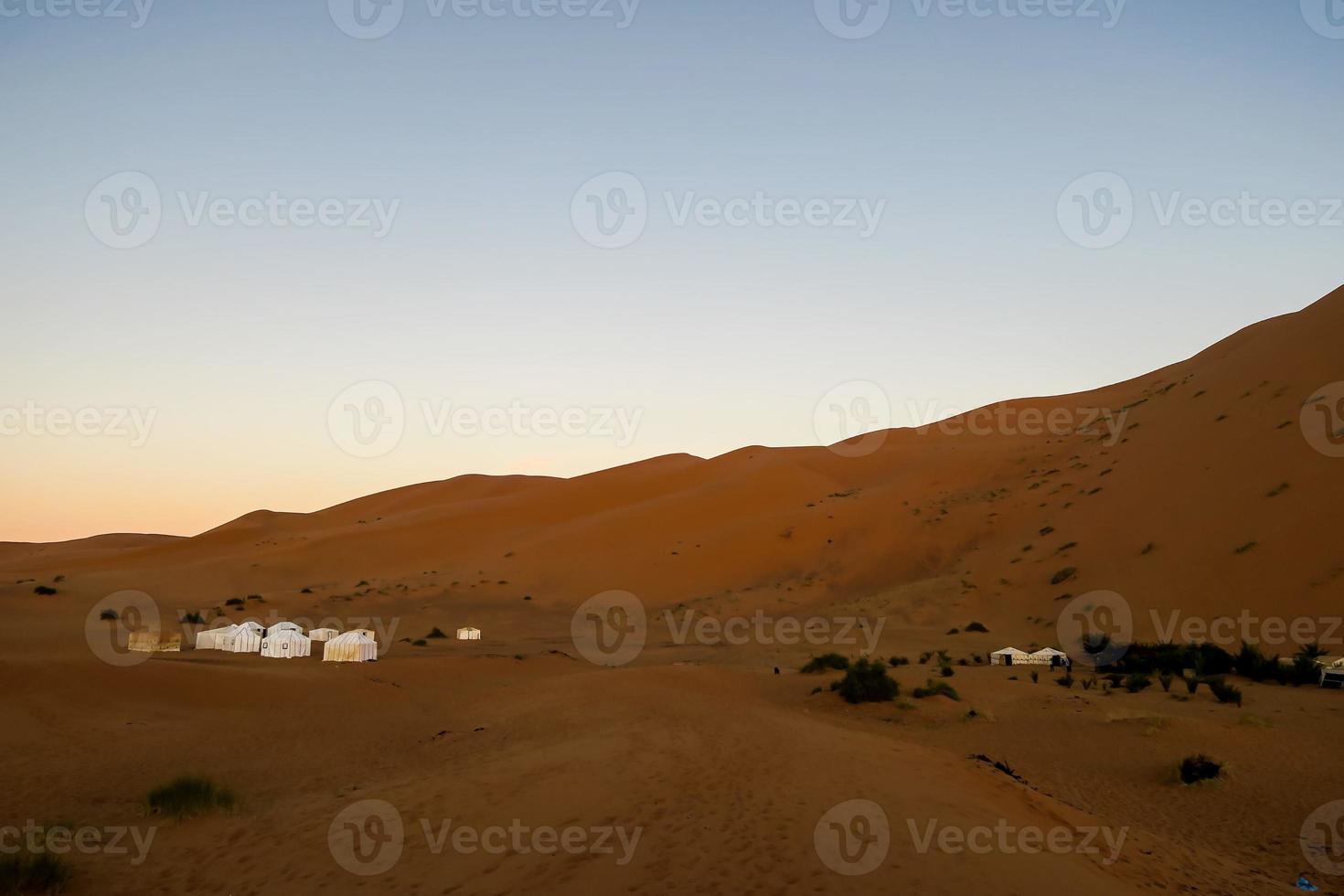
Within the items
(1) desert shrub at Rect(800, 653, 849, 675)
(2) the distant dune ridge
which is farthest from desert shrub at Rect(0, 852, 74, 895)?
(2) the distant dune ridge

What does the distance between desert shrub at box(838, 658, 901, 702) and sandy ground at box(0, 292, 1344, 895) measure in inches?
13.3

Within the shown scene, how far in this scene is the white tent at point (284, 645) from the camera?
30406 millimetres

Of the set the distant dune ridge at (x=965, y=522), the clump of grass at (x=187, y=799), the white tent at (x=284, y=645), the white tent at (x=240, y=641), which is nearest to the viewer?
the clump of grass at (x=187, y=799)

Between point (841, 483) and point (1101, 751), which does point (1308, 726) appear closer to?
point (1101, 751)

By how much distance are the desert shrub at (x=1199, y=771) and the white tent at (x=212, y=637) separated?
93.1 feet

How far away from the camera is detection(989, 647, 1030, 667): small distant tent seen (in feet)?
83.9

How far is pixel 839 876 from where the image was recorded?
318 inches

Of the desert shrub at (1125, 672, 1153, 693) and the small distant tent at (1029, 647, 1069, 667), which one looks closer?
the desert shrub at (1125, 672, 1153, 693)

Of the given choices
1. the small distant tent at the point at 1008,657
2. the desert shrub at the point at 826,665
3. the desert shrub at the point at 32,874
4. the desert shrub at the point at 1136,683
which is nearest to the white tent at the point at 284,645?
the desert shrub at the point at 826,665

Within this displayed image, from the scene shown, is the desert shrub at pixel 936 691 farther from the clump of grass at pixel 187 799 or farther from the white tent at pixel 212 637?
the white tent at pixel 212 637

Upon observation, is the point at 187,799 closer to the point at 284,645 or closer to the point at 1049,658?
the point at 284,645

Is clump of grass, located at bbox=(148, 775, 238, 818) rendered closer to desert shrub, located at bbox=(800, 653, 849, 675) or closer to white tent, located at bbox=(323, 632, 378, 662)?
desert shrub, located at bbox=(800, 653, 849, 675)

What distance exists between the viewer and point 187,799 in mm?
11898

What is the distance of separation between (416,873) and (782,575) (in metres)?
38.4
